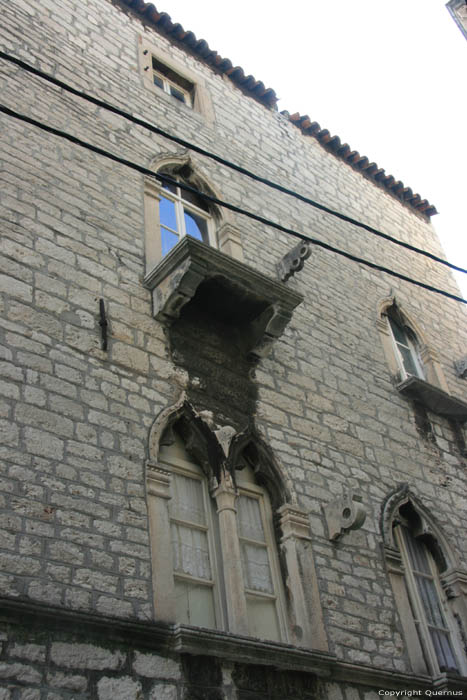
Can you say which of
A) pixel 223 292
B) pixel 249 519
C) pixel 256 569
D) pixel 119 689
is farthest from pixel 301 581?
pixel 223 292

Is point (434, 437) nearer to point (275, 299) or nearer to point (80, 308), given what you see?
point (275, 299)

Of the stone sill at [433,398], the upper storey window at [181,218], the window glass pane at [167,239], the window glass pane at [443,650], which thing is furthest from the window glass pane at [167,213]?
the window glass pane at [443,650]

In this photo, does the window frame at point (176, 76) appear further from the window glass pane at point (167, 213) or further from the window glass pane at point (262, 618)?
the window glass pane at point (262, 618)

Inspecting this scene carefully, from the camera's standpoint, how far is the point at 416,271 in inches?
Result: 508

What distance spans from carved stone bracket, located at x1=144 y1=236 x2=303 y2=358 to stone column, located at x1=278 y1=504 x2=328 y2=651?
1871 mm

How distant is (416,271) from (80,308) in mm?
7525

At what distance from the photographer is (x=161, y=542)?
5.94 meters

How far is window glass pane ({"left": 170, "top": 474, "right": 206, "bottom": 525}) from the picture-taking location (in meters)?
6.48

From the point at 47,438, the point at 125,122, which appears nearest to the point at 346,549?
the point at 47,438

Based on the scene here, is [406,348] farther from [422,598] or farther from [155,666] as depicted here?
[155,666]

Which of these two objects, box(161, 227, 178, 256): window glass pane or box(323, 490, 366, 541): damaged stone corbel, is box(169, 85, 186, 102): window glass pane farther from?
box(323, 490, 366, 541): damaged stone corbel

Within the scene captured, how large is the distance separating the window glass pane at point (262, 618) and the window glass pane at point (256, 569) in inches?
4.1

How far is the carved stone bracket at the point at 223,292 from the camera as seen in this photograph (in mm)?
7383

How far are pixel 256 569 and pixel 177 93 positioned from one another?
23.5 feet
